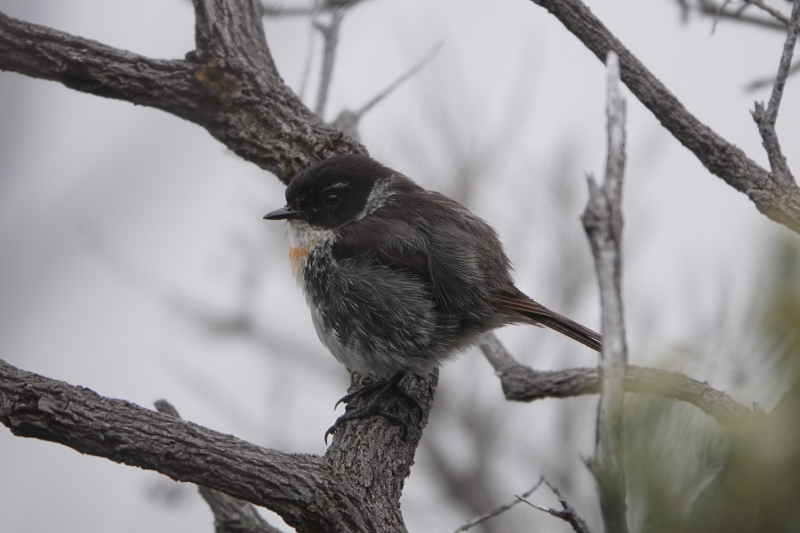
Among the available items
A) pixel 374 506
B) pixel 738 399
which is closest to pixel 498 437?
pixel 374 506

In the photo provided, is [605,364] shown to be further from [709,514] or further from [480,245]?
[480,245]

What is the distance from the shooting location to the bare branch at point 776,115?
9.76ft

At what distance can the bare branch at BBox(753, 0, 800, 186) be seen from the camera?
2975 mm

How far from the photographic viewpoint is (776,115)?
10.2ft

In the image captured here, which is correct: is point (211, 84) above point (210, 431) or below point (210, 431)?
above

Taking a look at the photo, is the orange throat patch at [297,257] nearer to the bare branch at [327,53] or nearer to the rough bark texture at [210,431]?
the rough bark texture at [210,431]

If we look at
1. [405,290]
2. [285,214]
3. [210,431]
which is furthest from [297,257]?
[210,431]

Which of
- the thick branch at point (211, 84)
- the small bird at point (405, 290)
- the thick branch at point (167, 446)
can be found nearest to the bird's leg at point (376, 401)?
the small bird at point (405, 290)

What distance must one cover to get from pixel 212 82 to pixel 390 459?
2.29 m

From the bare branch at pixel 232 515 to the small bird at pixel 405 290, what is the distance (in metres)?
0.55

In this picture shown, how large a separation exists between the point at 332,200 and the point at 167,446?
201cm

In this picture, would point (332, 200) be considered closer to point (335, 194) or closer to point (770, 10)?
point (335, 194)

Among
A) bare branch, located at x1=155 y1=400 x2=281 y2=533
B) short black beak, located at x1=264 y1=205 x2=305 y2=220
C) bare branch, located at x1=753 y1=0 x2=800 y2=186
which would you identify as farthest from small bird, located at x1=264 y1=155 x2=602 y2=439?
bare branch, located at x1=753 y1=0 x2=800 y2=186

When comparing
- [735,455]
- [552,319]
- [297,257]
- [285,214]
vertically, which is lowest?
[735,455]
